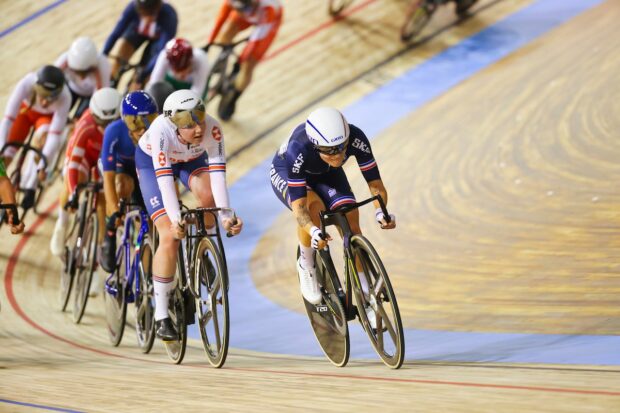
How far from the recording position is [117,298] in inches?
232

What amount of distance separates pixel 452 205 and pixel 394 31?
4200 mm

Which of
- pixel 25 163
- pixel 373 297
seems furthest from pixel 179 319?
pixel 25 163

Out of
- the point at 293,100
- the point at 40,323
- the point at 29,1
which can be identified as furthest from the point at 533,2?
the point at 40,323

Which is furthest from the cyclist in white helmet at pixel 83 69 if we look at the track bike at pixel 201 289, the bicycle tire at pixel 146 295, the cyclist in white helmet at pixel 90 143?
the track bike at pixel 201 289

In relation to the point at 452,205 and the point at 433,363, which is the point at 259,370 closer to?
the point at 433,363

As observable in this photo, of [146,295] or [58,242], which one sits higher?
[146,295]

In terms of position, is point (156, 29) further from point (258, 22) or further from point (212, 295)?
point (212, 295)

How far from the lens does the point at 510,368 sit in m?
4.14

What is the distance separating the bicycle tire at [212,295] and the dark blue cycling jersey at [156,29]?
12.9 ft

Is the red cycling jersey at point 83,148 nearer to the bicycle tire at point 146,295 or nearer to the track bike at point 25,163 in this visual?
the track bike at point 25,163

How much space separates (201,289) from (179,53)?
130 inches

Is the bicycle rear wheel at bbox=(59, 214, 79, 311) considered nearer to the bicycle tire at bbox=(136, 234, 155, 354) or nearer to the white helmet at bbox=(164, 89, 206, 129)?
the bicycle tire at bbox=(136, 234, 155, 354)

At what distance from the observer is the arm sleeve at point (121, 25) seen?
8.41m

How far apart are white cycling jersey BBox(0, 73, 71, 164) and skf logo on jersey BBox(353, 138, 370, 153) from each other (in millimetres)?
3417
